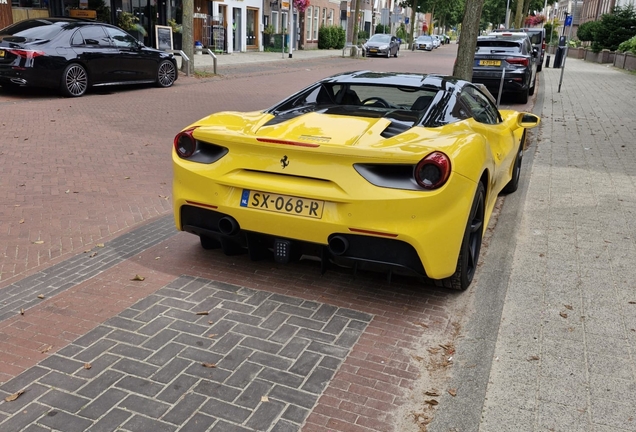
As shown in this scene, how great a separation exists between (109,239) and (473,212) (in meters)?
2.99

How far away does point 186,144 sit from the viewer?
13.6 feet

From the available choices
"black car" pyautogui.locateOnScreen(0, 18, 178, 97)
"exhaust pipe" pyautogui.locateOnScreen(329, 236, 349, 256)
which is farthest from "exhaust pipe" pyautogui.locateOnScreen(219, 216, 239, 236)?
"black car" pyautogui.locateOnScreen(0, 18, 178, 97)

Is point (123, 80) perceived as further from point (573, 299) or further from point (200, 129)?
point (573, 299)

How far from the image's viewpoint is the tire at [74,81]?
12914 millimetres

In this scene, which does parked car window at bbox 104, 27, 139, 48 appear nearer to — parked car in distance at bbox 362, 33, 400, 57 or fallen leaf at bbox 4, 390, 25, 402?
fallen leaf at bbox 4, 390, 25, 402

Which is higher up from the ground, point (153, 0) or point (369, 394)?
point (153, 0)

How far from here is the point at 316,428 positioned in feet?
8.97

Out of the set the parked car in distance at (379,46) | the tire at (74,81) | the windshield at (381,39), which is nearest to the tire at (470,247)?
the tire at (74,81)

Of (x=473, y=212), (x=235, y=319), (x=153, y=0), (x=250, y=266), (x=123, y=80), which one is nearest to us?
(x=235, y=319)

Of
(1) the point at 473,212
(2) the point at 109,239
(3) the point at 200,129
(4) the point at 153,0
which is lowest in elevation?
(2) the point at 109,239

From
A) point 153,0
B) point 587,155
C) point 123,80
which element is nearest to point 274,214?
point 587,155

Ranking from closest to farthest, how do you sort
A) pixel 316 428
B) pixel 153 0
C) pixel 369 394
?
pixel 316 428
pixel 369 394
pixel 153 0

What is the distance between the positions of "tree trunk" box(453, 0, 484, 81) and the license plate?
27.5 feet

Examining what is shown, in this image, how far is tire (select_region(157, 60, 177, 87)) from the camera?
16.1 meters
